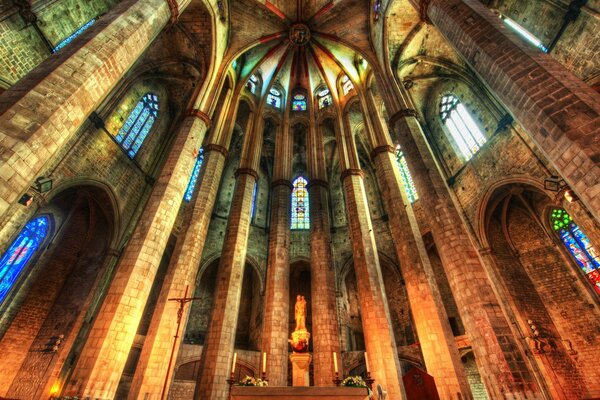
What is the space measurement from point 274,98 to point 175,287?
1367cm

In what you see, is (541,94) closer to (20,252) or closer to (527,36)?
(527,36)

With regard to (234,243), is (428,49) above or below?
above

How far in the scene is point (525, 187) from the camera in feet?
39.4

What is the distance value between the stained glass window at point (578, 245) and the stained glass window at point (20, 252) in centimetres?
2163

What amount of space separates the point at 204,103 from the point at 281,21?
8814 millimetres

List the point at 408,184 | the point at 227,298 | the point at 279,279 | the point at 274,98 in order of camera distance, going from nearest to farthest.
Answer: the point at 227,298 < the point at 279,279 < the point at 408,184 < the point at 274,98

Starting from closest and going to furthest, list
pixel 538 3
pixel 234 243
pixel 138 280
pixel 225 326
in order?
pixel 138 280, pixel 225 326, pixel 538 3, pixel 234 243

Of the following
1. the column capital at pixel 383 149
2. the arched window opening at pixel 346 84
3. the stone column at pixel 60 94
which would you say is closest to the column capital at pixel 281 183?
the column capital at pixel 383 149

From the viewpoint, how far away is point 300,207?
1881 centimetres

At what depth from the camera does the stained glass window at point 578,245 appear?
10867 mm

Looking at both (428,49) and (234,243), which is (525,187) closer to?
(428,49)

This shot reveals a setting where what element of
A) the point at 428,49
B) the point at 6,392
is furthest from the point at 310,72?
the point at 6,392

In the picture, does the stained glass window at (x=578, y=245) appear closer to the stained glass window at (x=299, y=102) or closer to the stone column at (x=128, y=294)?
the stained glass window at (x=299, y=102)

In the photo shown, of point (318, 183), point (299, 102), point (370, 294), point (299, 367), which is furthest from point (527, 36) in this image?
point (299, 367)
